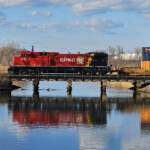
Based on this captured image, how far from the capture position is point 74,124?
40438mm

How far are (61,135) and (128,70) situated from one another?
174 ft

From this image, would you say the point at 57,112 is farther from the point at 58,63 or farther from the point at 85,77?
the point at 58,63

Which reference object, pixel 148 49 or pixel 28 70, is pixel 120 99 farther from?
pixel 148 49

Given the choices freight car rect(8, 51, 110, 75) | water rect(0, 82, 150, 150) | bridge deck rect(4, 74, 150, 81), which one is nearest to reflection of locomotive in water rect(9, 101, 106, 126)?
water rect(0, 82, 150, 150)

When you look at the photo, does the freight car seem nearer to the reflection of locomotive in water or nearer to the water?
the water

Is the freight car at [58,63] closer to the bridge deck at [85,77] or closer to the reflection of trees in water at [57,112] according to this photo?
the bridge deck at [85,77]

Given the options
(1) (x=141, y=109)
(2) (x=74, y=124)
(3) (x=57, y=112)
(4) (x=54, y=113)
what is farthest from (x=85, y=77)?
(2) (x=74, y=124)

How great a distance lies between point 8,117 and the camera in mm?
44344

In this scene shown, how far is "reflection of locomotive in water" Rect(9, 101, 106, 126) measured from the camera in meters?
41.8

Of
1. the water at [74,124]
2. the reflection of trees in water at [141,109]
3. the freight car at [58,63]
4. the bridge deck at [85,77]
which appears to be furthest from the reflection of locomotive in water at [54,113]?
the freight car at [58,63]

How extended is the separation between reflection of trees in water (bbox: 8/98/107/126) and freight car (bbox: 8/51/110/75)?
1615cm

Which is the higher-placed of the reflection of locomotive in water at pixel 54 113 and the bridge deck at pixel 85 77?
the bridge deck at pixel 85 77

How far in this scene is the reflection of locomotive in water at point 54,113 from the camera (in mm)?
41844

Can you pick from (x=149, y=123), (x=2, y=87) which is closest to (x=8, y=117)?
(x=149, y=123)
